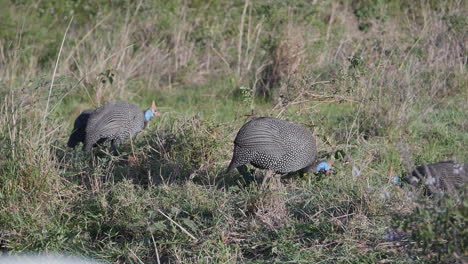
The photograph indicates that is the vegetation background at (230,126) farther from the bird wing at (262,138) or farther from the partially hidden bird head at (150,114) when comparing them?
the bird wing at (262,138)

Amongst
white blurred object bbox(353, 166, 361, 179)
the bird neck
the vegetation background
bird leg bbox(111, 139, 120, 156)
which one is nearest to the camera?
the vegetation background

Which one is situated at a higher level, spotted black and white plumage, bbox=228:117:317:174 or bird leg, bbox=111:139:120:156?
spotted black and white plumage, bbox=228:117:317:174

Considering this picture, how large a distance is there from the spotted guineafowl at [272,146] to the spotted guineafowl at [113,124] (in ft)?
4.23

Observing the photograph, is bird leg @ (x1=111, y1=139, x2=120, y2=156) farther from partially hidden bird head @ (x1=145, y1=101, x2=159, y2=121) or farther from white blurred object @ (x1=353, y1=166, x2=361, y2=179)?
white blurred object @ (x1=353, y1=166, x2=361, y2=179)

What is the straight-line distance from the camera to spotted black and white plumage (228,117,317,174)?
5047 mm

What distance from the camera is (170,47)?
8953 millimetres

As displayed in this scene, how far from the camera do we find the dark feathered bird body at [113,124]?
606 centimetres

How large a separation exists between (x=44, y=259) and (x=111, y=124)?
68.3 inches

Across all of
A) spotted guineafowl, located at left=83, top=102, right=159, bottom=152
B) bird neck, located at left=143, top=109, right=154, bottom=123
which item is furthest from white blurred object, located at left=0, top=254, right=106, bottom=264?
bird neck, located at left=143, top=109, right=154, bottom=123

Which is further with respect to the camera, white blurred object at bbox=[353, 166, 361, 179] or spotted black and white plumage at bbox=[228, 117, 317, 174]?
white blurred object at bbox=[353, 166, 361, 179]

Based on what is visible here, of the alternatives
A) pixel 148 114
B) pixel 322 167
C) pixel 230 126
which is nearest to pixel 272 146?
pixel 322 167

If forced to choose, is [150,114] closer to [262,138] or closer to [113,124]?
[113,124]

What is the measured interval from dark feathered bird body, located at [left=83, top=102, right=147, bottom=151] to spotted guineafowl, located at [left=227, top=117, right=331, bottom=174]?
4.23ft

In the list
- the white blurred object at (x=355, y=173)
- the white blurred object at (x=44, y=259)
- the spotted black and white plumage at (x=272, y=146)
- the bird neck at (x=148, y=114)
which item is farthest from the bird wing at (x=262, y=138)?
the bird neck at (x=148, y=114)
